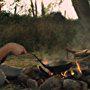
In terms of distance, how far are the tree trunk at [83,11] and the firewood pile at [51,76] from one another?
4.21 m

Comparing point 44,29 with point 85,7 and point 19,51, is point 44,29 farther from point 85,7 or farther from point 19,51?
point 19,51

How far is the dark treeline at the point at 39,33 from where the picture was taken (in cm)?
1869

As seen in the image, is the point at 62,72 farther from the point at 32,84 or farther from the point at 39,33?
the point at 39,33

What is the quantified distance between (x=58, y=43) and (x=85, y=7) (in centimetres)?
477

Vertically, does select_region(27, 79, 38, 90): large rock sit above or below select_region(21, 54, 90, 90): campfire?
below

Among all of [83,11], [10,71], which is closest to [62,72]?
[10,71]

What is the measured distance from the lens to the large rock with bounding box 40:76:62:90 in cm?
898

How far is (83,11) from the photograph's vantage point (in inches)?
564

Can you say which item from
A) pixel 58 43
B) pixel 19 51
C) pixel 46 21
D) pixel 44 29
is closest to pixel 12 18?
pixel 46 21

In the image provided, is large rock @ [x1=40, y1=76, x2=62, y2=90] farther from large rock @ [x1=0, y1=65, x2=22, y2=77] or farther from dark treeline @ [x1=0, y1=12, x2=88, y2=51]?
dark treeline @ [x1=0, y1=12, x2=88, y2=51]

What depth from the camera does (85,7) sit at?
47.3 feet

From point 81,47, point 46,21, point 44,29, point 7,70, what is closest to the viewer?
point 7,70

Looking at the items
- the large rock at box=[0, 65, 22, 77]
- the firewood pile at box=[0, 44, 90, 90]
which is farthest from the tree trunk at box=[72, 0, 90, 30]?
the large rock at box=[0, 65, 22, 77]

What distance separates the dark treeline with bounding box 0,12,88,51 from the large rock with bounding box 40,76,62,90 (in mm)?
8855
